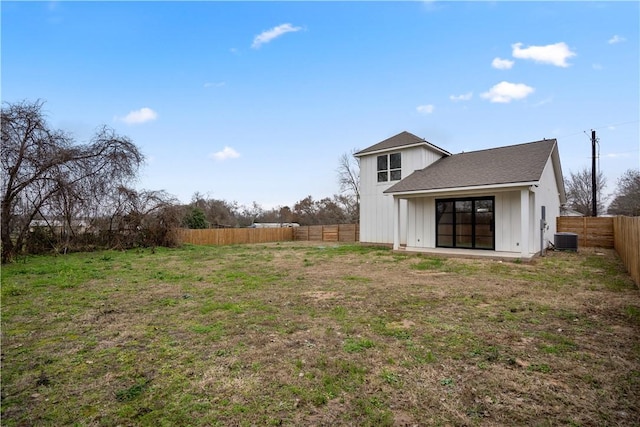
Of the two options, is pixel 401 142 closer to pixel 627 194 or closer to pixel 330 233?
pixel 330 233

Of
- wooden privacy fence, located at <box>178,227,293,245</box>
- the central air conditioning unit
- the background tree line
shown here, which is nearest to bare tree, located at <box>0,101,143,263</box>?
the background tree line

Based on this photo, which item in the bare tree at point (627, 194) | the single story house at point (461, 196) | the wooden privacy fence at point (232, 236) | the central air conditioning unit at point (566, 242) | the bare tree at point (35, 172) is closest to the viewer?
the bare tree at point (35, 172)

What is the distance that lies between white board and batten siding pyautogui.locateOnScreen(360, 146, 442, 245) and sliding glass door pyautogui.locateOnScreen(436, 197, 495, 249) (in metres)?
1.69

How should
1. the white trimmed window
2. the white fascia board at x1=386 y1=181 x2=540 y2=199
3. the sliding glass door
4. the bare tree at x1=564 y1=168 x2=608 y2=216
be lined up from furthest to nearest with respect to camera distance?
the bare tree at x1=564 y1=168 x2=608 y2=216 < the white trimmed window < the sliding glass door < the white fascia board at x1=386 y1=181 x2=540 y2=199

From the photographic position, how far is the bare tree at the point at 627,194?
25.5 meters

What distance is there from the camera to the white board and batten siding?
1389cm

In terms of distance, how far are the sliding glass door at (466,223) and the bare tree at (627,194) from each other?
2163 centimetres

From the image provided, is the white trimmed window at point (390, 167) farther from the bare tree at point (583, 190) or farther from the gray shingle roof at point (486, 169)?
the bare tree at point (583, 190)

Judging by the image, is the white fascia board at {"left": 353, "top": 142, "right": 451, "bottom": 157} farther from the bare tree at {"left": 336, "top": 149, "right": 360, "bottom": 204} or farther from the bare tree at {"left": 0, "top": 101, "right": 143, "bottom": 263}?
the bare tree at {"left": 336, "top": 149, "right": 360, "bottom": 204}

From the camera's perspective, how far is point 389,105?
1593cm

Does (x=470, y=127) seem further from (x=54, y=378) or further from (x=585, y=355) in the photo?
(x=54, y=378)

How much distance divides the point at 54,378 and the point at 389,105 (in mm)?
16123

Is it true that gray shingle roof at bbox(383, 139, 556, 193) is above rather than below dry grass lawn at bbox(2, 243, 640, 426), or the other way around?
above

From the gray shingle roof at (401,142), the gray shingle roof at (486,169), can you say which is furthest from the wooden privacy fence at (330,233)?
the gray shingle roof at (486,169)
